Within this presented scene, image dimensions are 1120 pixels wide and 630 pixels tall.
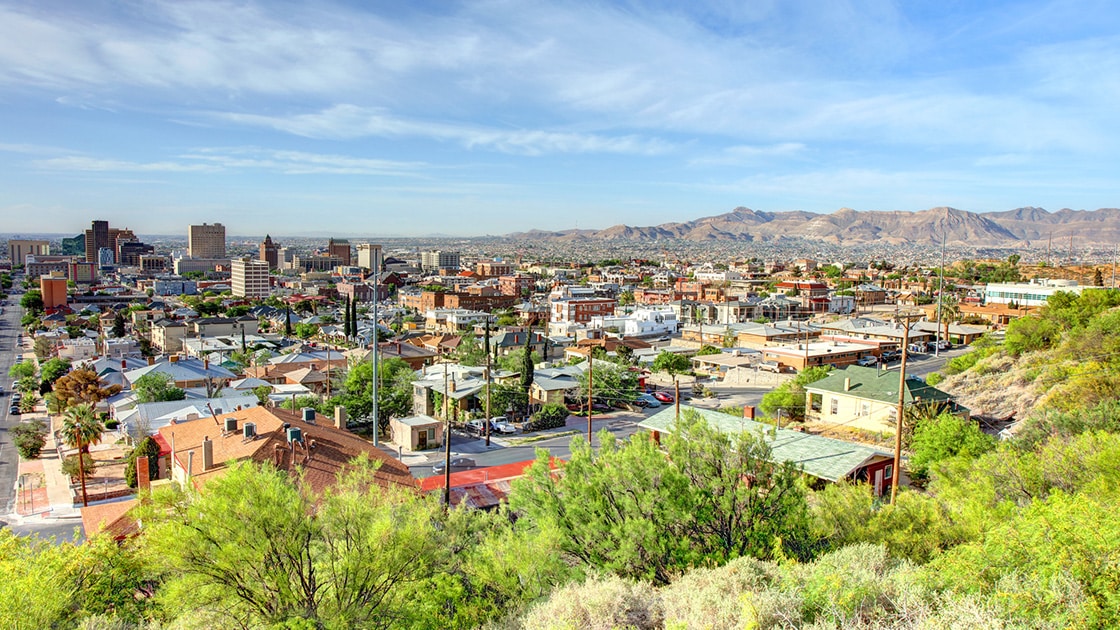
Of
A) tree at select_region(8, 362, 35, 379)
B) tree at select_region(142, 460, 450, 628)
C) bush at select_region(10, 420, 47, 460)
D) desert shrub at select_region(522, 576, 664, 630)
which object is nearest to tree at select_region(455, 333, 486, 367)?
bush at select_region(10, 420, 47, 460)

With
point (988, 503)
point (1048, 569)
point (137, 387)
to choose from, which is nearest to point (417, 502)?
point (1048, 569)

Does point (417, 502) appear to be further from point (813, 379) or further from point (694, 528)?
point (813, 379)

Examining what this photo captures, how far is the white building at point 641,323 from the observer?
8294cm

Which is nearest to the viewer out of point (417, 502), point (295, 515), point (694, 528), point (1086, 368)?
point (295, 515)

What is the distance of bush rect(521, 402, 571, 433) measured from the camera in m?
39.6

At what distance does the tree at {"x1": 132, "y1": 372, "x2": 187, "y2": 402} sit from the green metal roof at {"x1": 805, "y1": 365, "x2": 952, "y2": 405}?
3677cm

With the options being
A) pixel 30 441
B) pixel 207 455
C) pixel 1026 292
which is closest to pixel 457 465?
pixel 207 455

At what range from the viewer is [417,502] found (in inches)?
595

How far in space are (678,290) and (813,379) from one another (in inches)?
3254

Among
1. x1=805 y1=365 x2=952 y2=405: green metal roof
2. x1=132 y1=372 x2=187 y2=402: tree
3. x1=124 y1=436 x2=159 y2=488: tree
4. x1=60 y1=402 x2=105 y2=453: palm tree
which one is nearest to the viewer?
x1=60 y1=402 x2=105 y2=453: palm tree

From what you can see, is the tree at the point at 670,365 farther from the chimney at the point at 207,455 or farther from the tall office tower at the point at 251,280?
the tall office tower at the point at 251,280

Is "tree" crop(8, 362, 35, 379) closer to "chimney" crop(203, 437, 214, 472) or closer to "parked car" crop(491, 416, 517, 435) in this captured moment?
"parked car" crop(491, 416, 517, 435)

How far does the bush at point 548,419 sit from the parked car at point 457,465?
671cm

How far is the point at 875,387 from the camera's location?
107 ft
